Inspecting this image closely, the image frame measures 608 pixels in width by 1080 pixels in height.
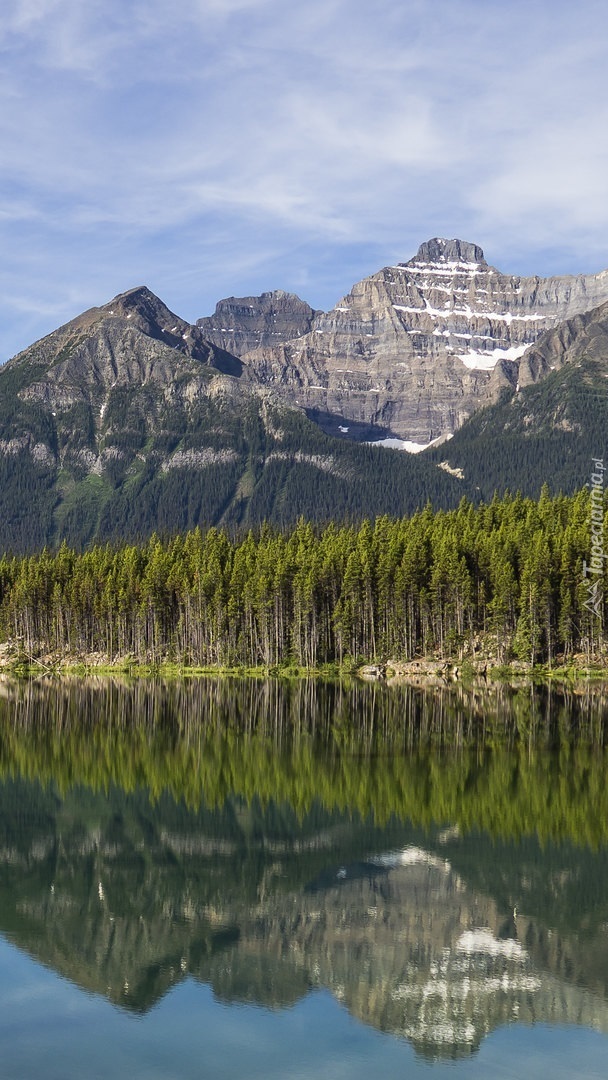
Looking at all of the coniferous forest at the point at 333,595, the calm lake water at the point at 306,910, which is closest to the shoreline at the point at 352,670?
the coniferous forest at the point at 333,595

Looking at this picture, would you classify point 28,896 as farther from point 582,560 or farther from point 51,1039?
point 582,560

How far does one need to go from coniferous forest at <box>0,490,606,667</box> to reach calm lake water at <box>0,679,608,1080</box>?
65.8 meters

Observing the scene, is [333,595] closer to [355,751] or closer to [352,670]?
[352,670]

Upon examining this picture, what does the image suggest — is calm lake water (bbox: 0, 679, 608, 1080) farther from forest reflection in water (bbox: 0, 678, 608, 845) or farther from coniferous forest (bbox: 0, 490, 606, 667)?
coniferous forest (bbox: 0, 490, 606, 667)

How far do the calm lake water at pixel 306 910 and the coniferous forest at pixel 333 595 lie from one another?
6578cm

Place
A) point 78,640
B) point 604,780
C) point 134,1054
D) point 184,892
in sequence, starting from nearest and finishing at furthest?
point 134,1054 < point 184,892 < point 604,780 < point 78,640

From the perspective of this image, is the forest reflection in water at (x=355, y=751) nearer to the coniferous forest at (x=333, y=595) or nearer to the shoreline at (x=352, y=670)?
the shoreline at (x=352, y=670)

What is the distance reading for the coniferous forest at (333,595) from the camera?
5330 inches

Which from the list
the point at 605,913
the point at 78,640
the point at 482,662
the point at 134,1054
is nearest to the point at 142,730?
the point at 605,913

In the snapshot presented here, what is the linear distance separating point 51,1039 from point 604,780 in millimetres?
35192

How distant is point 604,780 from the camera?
181 ft

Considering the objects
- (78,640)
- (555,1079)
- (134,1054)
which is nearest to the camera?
(555,1079)

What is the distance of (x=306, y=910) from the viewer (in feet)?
115

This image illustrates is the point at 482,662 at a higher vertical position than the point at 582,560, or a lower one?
lower
